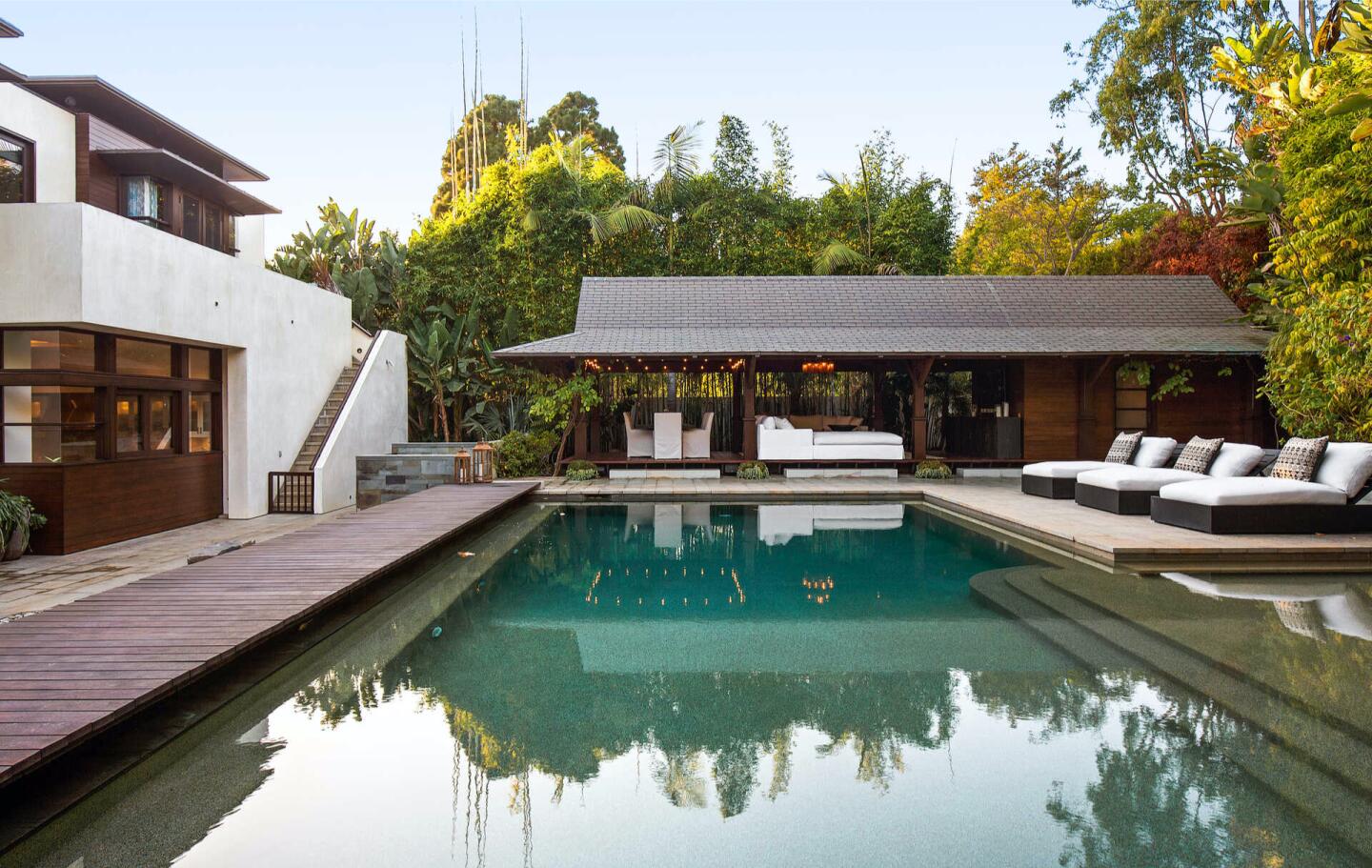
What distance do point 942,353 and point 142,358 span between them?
1089cm

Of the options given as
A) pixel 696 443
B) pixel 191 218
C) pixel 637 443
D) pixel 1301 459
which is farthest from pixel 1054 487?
pixel 191 218

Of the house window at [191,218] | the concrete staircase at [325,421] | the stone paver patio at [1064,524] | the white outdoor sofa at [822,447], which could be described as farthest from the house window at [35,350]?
the white outdoor sofa at [822,447]

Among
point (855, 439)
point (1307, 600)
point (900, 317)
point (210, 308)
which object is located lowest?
point (1307, 600)

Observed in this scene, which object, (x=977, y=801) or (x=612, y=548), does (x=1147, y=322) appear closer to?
(x=612, y=548)

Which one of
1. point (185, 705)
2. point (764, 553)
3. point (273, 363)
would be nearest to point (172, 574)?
point (185, 705)

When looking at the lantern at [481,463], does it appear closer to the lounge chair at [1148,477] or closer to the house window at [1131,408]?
the lounge chair at [1148,477]

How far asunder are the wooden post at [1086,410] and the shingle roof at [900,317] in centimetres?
63

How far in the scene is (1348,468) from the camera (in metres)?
7.59

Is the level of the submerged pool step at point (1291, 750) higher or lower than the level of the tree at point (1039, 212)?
lower

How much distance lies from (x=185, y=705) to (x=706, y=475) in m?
10.3

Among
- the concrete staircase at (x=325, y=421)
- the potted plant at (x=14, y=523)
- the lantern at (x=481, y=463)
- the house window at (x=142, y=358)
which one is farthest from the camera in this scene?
the lantern at (x=481, y=463)

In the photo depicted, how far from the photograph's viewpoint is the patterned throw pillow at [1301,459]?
7.82 metres

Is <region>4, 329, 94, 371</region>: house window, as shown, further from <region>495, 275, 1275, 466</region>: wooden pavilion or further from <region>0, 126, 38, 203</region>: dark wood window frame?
<region>495, 275, 1275, 466</region>: wooden pavilion

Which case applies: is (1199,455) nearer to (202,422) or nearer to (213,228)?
(202,422)
